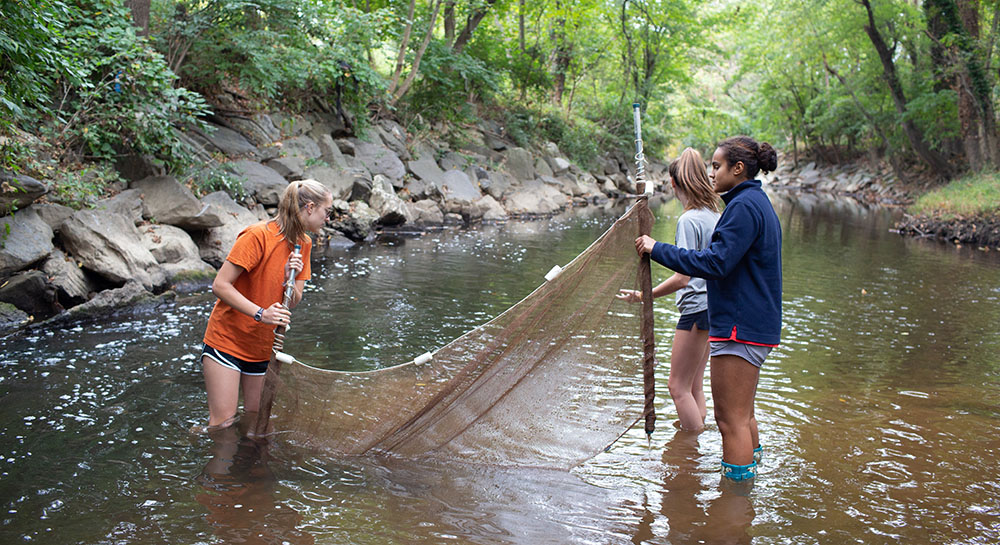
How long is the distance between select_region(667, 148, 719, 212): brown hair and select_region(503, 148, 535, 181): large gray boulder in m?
22.5

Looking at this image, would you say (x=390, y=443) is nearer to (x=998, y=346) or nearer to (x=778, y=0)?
(x=998, y=346)

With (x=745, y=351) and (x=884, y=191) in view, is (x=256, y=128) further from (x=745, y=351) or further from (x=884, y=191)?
(x=884, y=191)

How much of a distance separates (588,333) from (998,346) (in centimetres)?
616

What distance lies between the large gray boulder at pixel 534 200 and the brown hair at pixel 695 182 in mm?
19369

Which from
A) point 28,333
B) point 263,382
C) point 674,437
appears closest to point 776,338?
point 674,437

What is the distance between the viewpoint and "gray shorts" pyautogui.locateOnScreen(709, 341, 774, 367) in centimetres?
347

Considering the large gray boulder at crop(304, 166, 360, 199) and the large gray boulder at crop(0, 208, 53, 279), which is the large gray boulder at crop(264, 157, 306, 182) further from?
the large gray boulder at crop(0, 208, 53, 279)

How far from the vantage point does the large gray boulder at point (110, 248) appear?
28.7 feet

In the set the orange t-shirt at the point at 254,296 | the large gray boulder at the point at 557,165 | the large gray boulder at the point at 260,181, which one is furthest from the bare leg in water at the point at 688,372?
the large gray boulder at the point at 557,165

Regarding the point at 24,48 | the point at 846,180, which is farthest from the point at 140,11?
the point at 846,180

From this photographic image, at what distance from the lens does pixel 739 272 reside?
11.4 ft

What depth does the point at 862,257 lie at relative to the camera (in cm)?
1521

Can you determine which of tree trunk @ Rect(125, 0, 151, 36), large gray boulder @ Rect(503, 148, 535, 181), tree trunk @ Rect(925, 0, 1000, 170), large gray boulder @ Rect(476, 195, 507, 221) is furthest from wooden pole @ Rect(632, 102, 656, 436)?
tree trunk @ Rect(925, 0, 1000, 170)

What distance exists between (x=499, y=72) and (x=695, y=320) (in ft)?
85.5
